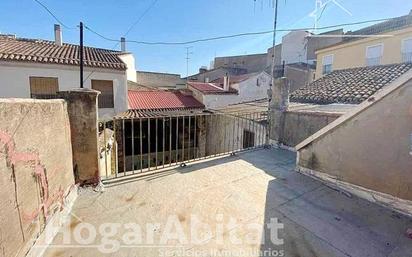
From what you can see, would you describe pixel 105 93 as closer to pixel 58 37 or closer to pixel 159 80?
pixel 58 37

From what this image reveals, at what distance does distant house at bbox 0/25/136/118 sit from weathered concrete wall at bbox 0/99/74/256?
37.3 ft

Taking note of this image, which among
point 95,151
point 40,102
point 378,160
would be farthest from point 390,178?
point 40,102

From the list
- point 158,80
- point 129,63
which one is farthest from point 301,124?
point 158,80

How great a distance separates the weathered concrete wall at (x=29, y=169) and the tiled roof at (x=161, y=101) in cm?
1222

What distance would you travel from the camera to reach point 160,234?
8.56 feet

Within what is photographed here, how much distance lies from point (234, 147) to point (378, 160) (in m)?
7.70

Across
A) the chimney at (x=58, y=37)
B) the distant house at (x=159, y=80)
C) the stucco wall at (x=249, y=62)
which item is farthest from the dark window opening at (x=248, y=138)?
the stucco wall at (x=249, y=62)

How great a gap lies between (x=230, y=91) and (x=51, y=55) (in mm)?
12170

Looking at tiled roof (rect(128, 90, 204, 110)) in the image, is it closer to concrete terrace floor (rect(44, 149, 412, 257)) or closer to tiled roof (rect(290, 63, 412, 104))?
tiled roof (rect(290, 63, 412, 104))

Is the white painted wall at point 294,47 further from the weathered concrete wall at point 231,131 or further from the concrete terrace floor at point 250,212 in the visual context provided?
the concrete terrace floor at point 250,212

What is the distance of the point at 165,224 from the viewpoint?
279 centimetres

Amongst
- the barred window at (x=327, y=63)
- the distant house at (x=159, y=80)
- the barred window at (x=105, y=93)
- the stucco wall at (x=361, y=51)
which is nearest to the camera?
the barred window at (x=105, y=93)

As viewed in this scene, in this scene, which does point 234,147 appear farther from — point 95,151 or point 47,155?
point 47,155

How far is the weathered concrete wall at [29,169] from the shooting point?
5.87ft
